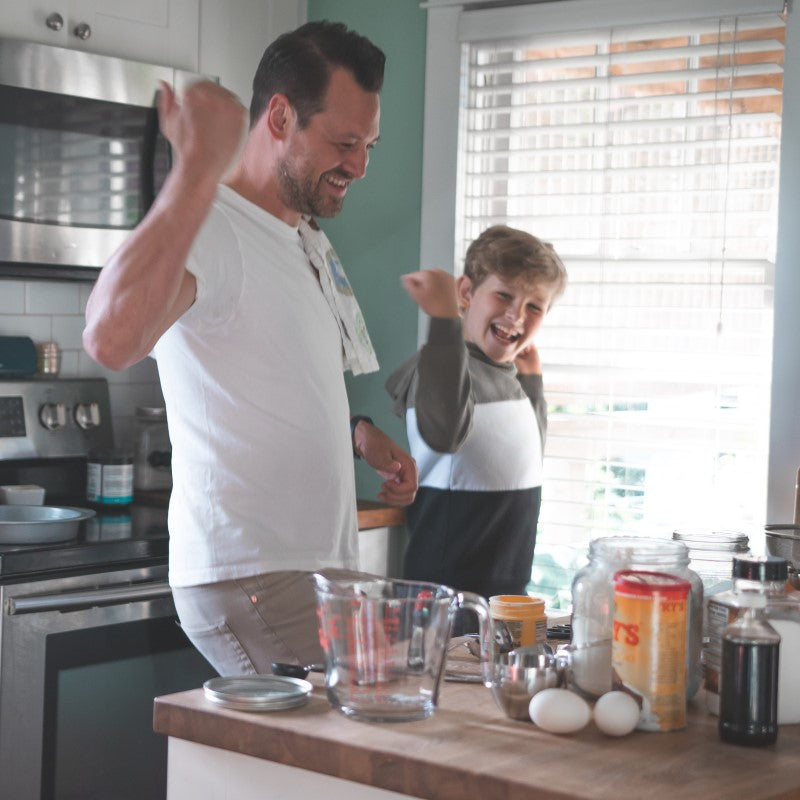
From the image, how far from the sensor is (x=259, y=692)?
1.31 m

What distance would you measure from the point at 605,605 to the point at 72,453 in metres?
2.10

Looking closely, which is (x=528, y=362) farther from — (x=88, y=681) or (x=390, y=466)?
(x=88, y=681)

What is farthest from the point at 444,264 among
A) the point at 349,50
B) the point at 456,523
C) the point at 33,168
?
the point at 349,50

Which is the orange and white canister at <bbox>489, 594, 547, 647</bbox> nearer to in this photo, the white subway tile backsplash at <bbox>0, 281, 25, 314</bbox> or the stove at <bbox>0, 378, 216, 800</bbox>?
the stove at <bbox>0, 378, 216, 800</bbox>

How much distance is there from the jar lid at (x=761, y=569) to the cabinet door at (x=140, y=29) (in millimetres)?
2226

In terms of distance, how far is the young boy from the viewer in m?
2.72

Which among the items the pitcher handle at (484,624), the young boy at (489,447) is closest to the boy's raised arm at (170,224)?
the pitcher handle at (484,624)

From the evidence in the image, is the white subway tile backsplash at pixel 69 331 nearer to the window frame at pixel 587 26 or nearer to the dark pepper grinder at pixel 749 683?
the window frame at pixel 587 26

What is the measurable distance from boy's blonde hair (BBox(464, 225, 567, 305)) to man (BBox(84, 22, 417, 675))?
81cm

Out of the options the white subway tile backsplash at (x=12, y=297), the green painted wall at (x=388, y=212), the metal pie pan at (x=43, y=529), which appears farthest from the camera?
the green painted wall at (x=388, y=212)

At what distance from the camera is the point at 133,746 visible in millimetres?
2654

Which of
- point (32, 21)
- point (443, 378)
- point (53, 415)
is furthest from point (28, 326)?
point (443, 378)

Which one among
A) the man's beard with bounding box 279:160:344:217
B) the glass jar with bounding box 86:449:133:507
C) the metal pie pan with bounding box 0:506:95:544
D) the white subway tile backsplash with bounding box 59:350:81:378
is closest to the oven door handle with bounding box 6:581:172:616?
the metal pie pan with bounding box 0:506:95:544

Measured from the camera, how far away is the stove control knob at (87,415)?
3.16m
